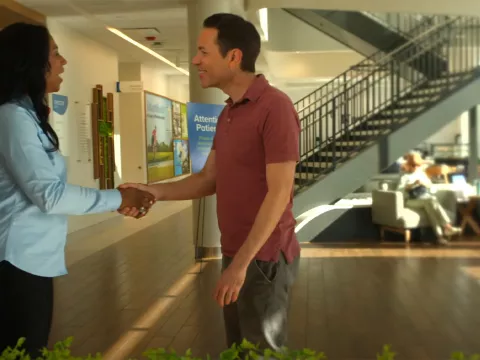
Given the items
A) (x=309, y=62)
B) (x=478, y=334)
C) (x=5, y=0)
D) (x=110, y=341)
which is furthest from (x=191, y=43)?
(x=309, y=62)

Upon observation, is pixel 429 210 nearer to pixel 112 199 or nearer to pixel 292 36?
pixel 292 36

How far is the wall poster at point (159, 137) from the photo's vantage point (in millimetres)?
13422

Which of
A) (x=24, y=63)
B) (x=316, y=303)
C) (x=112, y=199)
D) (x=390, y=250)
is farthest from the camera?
(x=390, y=250)

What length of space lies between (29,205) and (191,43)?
5.86 meters

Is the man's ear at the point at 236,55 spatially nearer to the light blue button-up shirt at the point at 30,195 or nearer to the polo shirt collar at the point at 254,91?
the polo shirt collar at the point at 254,91

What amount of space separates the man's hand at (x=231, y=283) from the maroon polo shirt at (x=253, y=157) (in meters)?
0.11

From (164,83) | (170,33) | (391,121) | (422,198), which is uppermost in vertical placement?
(170,33)

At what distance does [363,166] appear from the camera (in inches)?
347

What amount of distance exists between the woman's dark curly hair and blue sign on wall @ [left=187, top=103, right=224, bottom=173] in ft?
14.8

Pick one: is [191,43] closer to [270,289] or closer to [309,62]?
[270,289]

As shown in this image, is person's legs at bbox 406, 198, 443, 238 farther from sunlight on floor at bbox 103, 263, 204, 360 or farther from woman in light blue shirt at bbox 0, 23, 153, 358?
woman in light blue shirt at bbox 0, 23, 153, 358

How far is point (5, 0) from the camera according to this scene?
681 cm

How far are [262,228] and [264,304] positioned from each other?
0.24 metres

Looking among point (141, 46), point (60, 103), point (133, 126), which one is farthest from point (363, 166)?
point (133, 126)
